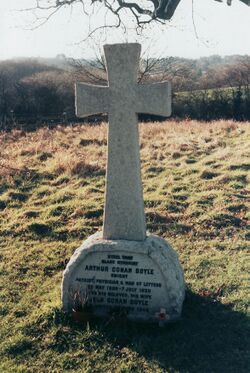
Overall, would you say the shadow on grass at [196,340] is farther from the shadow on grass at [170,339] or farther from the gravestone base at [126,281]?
the gravestone base at [126,281]

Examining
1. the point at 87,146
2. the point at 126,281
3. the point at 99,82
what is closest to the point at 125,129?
the point at 126,281

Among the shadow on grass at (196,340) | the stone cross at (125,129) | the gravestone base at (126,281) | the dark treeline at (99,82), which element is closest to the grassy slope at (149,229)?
the shadow on grass at (196,340)

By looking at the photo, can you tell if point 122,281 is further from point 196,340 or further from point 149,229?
point 149,229

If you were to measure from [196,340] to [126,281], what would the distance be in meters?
0.92

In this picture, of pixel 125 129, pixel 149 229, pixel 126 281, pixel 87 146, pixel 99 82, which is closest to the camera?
pixel 125 129

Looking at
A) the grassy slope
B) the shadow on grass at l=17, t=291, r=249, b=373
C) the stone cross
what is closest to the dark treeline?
the grassy slope

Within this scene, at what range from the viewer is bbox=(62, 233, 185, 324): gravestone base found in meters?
5.09

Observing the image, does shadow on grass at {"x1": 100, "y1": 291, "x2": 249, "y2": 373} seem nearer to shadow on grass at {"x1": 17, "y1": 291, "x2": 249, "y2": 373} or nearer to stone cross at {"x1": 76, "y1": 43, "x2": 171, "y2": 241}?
shadow on grass at {"x1": 17, "y1": 291, "x2": 249, "y2": 373}

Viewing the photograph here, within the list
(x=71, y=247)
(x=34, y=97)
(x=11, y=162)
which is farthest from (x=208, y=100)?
(x=71, y=247)

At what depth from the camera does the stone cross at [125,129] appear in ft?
16.6

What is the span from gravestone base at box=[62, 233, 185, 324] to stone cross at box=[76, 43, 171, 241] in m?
0.21

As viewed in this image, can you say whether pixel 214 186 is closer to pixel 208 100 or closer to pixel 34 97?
A: pixel 208 100

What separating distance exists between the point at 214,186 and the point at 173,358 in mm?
5105

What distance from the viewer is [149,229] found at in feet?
25.1
